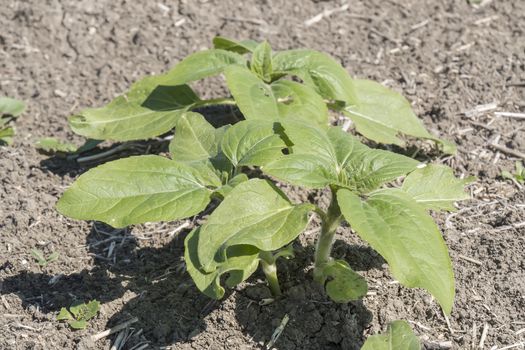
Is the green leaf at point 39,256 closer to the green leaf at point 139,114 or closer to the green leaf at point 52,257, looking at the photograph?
the green leaf at point 52,257

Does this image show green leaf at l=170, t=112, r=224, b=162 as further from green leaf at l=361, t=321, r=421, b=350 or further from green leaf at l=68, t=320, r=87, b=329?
green leaf at l=361, t=321, r=421, b=350

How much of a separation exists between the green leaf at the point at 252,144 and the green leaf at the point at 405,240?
14.7 inches

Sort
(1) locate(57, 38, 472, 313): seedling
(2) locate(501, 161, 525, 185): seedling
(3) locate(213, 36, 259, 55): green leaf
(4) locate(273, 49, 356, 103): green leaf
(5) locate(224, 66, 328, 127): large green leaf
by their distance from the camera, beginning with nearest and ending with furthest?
1. (1) locate(57, 38, 472, 313): seedling
2. (5) locate(224, 66, 328, 127): large green leaf
3. (4) locate(273, 49, 356, 103): green leaf
4. (2) locate(501, 161, 525, 185): seedling
5. (3) locate(213, 36, 259, 55): green leaf

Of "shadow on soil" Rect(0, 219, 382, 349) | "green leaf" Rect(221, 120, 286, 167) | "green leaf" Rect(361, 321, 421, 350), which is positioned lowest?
"shadow on soil" Rect(0, 219, 382, 349)

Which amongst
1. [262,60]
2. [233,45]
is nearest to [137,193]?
[262,60]

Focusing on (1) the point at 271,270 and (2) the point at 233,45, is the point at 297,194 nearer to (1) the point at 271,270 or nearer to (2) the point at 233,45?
(1) the point at 271,270

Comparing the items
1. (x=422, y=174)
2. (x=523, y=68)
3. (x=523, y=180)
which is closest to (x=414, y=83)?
(x=523, y=68)

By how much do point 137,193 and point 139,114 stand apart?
1.25 m

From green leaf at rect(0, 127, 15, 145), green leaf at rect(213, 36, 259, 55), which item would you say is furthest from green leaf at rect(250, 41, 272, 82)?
green leaf at rect(0, 127, 15, 145)

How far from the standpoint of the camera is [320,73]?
3824 mm

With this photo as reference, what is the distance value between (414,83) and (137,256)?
2095 mm

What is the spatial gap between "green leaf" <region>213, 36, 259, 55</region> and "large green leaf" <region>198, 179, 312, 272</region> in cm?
137

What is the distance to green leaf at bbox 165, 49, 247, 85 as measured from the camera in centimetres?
383

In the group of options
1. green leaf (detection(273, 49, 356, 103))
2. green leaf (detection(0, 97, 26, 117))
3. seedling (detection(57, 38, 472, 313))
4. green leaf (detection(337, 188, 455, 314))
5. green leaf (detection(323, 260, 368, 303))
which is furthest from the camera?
green leaf (detection(0, 97, 26, 117))
